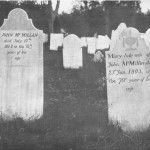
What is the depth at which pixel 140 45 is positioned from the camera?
657 centimetres

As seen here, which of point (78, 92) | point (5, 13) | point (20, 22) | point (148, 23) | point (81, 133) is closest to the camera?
point (81, 133)

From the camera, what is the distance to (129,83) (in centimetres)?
650

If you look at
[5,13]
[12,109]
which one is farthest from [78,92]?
[5,13]

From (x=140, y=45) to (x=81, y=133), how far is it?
174cm

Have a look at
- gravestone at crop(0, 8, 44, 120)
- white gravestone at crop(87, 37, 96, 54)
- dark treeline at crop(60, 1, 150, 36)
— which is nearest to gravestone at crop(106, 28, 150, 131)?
gravestone at crop(0, 8, 44, 120)

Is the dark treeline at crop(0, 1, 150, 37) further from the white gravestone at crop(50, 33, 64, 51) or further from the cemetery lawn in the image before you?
the cemetery lawn

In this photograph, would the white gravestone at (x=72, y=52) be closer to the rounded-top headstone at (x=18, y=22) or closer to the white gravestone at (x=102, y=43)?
the rounded-top headstone at (x=18, y=22)

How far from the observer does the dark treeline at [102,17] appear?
35750 mm

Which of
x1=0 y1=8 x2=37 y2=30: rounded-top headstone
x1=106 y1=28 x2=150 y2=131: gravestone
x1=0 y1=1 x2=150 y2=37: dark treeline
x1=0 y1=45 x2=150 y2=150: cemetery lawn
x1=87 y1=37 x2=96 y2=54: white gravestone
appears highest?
x1=0 y1=1 x2=150 y2=37: dark treeline

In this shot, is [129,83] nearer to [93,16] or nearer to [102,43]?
[102,43]

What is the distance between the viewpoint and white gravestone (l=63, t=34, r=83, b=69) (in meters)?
12.6

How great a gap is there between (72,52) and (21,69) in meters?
5.89

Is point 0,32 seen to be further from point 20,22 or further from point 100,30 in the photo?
point 100,30

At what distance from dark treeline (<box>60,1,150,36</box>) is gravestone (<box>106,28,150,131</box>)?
26.7 m
